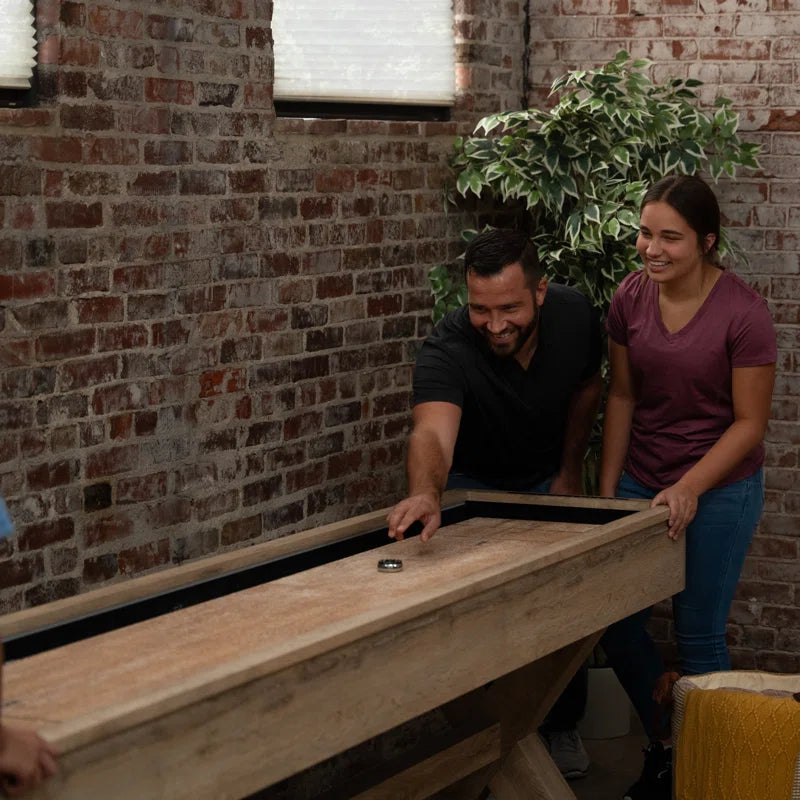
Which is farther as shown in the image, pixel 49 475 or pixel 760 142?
pixel 760 142

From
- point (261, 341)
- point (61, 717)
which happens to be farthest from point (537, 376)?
point (61, 717)

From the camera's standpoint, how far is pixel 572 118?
446cm

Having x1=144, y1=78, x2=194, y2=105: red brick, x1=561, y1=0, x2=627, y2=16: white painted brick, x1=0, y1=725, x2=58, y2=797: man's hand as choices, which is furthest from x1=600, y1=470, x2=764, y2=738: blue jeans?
x1=0, y1=725, x2=58, y2=797: man's hand

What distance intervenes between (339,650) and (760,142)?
2.94m

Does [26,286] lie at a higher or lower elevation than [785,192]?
lower

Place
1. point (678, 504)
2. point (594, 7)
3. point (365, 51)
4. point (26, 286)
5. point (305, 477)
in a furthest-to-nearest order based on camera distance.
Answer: point (594, 7) < point (365, 51) < point (305, 477) < point (678, 504) < point (26, 286)

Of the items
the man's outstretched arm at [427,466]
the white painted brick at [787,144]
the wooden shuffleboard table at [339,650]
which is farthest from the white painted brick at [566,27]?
the wooden shuffleboard table at [339,650]

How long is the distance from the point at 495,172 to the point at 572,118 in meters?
0.30

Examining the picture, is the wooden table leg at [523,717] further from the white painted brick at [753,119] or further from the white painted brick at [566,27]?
the white painted brick at [566,27]

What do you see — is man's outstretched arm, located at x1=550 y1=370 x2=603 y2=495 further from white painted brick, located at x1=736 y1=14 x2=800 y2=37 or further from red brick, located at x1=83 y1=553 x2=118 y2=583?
white painted brick, located at x1=736 y1=14 x2=800 y2=37

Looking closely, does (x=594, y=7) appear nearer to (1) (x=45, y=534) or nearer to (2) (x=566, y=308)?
(2) (x=566, y=308)

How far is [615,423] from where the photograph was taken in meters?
3.79

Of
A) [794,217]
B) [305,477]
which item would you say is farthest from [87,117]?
[794,217]

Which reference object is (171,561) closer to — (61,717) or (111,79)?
(111,79)
